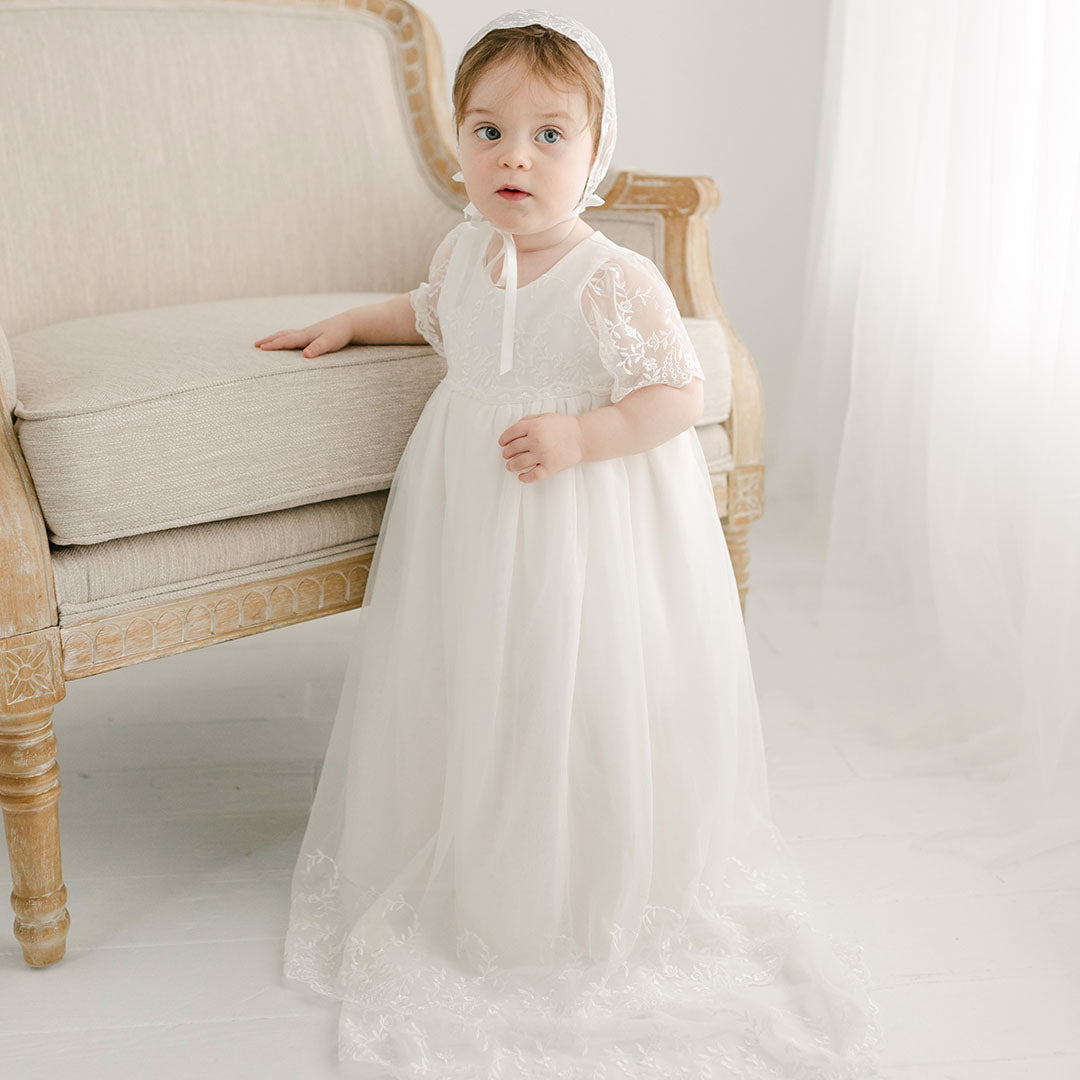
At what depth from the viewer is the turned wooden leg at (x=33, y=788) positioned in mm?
1088

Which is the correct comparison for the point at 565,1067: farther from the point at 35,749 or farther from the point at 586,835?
the point at 35,749

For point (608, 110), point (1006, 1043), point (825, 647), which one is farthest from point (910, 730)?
point (608, 110)

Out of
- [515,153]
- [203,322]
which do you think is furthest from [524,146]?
[203,322]

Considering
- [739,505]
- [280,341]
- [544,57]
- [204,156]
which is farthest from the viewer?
[204,156]

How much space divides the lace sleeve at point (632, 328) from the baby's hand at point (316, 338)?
0.97 ft

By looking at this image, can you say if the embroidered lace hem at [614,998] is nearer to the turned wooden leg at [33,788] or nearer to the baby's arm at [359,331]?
the turned wooden leg at [33,788]

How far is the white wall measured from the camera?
233cm

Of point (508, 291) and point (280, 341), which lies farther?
point (280, 341)

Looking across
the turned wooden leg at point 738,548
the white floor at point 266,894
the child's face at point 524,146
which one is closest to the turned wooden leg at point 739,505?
the turned wooden leg at point 738,548

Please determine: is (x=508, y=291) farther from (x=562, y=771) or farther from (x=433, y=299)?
(x=562, y=771)

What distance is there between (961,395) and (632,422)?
0.68 m

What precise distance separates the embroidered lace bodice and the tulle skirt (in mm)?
23

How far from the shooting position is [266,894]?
1291 mm

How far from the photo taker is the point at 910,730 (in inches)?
63.4
